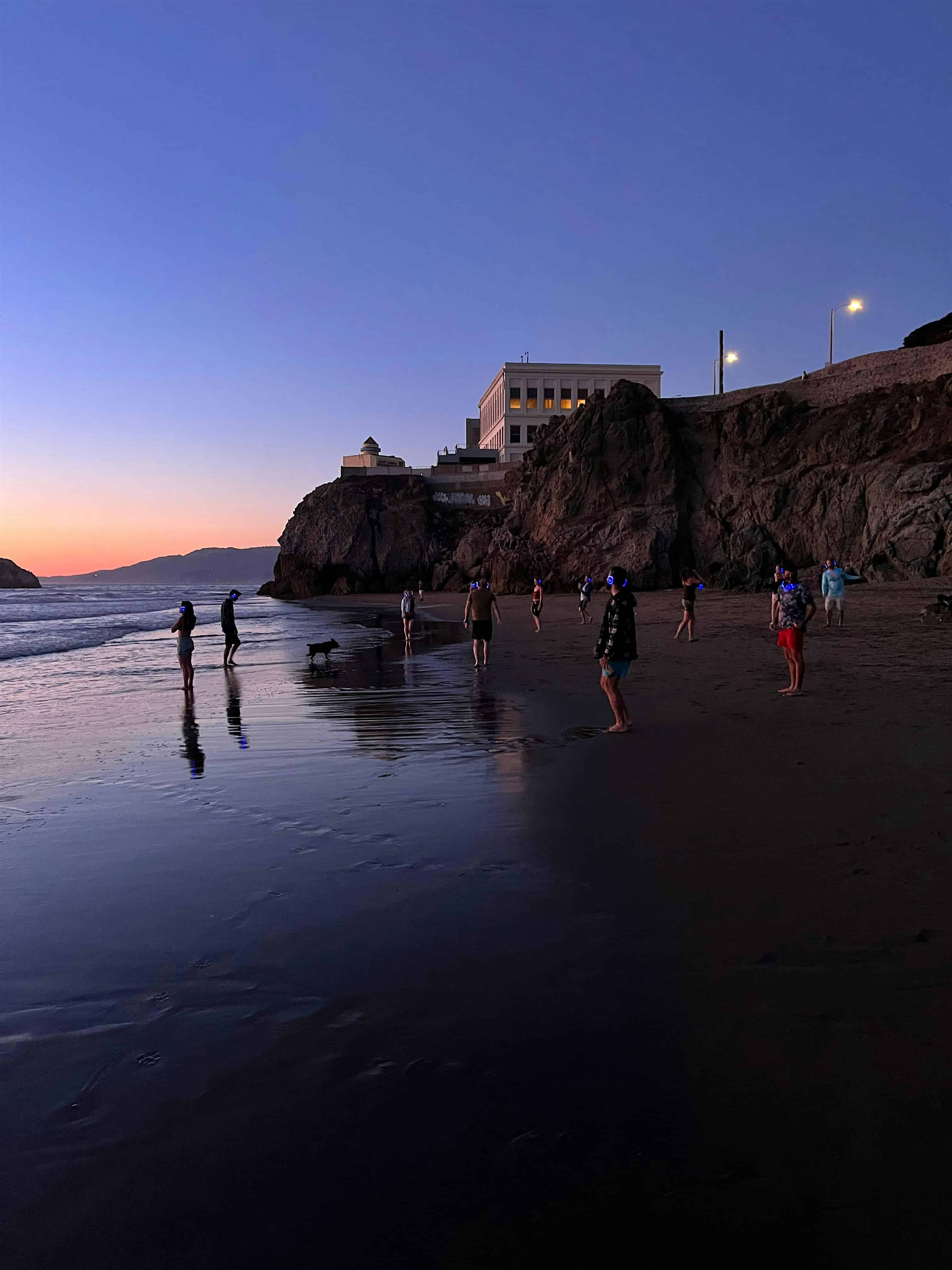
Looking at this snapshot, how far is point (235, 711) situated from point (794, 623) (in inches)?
337

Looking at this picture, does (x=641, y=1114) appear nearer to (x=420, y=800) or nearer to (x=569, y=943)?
(x=569, y=943)

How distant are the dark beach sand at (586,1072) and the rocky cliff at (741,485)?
31.2 metres

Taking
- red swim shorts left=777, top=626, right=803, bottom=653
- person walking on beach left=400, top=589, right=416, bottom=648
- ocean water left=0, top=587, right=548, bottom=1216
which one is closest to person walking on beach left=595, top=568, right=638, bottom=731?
ocean water left=0, top=587, right=548, bottom=1216

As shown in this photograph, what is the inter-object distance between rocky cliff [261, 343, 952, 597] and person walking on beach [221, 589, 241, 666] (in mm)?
Answer: 27251

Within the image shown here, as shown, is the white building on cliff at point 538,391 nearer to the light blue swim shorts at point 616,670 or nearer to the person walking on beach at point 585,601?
the person walking on beach at point 585,601

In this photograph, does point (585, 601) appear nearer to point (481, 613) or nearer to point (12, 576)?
point (481, 613)

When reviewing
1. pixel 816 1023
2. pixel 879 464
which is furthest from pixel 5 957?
Result: pixel 879 464

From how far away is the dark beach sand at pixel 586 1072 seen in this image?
7.07 feet

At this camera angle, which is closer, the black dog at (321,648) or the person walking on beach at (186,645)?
the person walking on beach at (186,645)

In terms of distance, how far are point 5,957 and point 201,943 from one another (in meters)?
0.96

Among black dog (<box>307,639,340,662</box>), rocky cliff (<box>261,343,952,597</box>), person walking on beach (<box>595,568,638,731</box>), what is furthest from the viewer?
rocky cliff (<box>261,343,952,597</box>)

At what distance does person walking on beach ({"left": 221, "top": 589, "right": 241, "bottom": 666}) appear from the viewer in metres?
17.7

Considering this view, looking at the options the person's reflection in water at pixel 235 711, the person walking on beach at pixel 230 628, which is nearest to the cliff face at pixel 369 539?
the person walking on beach at pixel 230 628

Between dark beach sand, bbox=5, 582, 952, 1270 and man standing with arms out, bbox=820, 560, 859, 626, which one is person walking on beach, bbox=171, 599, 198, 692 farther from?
man standing with arms out, bbox=820, 560, 859, 626
